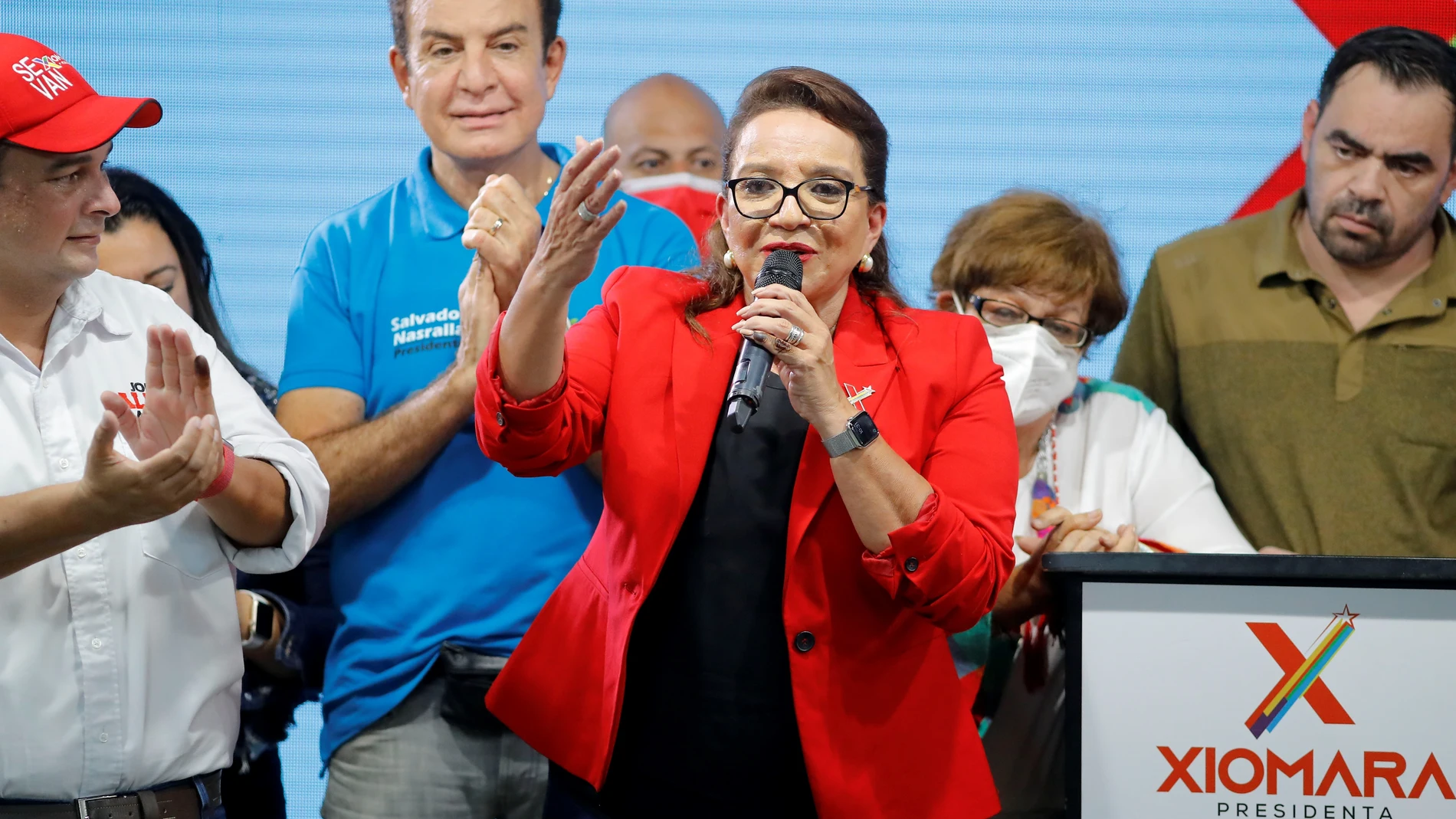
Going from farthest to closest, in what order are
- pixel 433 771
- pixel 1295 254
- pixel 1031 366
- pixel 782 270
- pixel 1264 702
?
pixel 1295 254, pixel 1031 366, pixel 433 771, pixel 1264 702, pixel 782 270

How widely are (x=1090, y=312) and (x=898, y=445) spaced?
0.94 meters

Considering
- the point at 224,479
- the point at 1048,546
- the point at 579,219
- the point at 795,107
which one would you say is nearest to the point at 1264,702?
the point at 1048,546

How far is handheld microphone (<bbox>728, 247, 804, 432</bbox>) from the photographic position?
5.14 feet

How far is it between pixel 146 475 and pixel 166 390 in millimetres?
152

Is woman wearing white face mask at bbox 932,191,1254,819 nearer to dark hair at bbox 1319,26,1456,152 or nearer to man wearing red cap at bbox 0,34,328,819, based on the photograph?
dark hair at bbox 1319,26,1456,152

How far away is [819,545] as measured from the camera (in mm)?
1787

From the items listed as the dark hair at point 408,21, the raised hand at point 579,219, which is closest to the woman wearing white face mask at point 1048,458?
the dark hair at point 408,21

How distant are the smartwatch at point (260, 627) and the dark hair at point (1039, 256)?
140cm

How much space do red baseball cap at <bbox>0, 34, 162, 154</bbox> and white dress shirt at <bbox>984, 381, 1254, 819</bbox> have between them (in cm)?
166

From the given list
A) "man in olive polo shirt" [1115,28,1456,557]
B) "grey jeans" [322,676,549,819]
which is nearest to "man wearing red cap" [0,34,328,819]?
"grey jeans" [322,676,549,819]

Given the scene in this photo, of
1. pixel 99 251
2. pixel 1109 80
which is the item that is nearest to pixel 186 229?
pixel 99 251

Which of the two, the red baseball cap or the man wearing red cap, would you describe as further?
the red baseball cap

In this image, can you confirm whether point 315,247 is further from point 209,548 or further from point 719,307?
point 719,307

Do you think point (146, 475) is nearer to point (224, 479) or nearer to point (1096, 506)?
point (224, 479)
